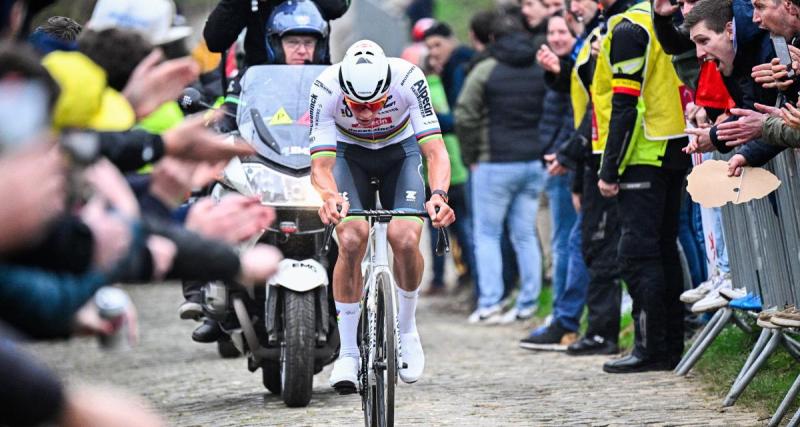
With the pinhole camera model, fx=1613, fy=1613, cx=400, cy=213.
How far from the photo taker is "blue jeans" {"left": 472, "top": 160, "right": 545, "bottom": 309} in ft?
48.7

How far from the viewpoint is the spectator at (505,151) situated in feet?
48.5

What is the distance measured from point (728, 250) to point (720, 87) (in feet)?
3.18

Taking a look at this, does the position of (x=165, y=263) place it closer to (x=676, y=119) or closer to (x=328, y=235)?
(x=328, y=235)

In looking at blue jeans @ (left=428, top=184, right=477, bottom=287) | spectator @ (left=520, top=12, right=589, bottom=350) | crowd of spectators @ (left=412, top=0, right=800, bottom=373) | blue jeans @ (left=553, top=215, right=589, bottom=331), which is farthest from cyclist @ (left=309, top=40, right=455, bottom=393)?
blue jeans @ (left=428, top=184, right=477, bottom=287)

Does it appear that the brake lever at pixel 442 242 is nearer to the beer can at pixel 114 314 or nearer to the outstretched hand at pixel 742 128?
the outstretched hand at pixel 742 128

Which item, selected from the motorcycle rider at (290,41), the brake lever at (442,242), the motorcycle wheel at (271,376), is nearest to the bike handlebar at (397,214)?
the brake lever at (442,242)

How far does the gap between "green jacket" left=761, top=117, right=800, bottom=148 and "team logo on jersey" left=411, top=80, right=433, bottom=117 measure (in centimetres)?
189

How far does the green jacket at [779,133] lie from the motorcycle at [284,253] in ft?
9.09

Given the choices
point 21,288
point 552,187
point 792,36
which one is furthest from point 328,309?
point 21,288

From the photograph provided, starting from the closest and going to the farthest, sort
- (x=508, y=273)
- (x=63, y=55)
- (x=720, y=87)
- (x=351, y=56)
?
(x=63, y=55) < (x=351, y=56) < (x=720, y=87) < (x=508, y=273)

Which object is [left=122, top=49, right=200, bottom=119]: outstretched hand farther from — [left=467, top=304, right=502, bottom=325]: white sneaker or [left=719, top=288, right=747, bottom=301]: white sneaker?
[left=467, top=304, right=502, bottom=325]: white sneaker

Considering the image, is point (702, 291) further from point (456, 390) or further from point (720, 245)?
point (456, 390)

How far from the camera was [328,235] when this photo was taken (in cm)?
843

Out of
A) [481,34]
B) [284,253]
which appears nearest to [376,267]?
[284,253]
